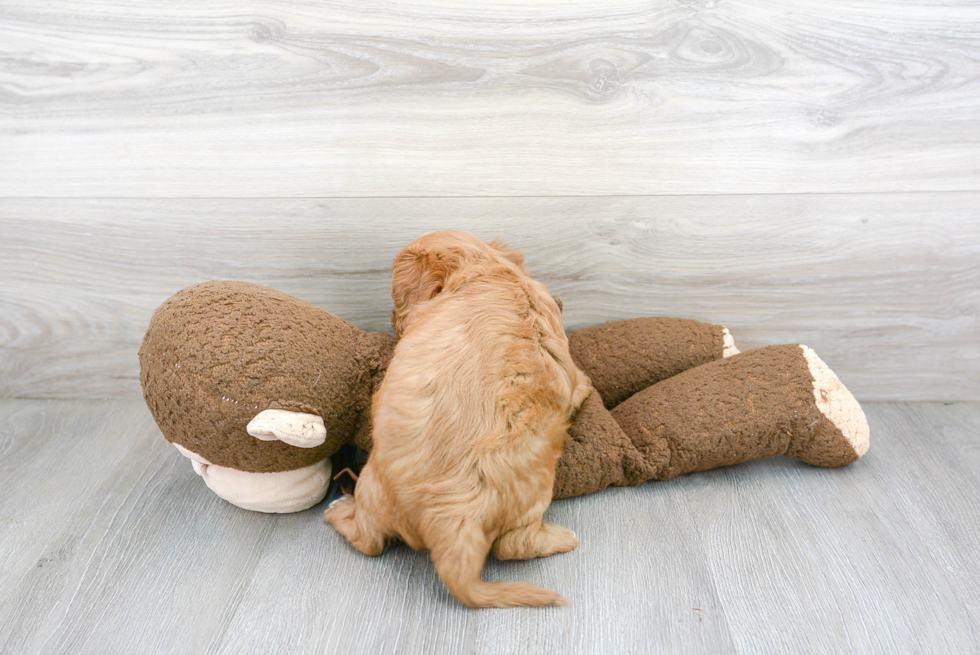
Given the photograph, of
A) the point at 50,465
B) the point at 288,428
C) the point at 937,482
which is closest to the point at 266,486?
the point at 288,428

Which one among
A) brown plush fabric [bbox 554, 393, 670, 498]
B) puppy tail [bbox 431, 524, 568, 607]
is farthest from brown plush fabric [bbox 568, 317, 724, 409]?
puppy tail [bbox 431, 524, 568, 607]

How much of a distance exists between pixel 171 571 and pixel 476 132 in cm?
91

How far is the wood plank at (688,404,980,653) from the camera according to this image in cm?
89

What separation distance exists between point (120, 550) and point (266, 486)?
0.82 ft

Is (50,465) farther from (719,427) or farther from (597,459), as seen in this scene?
(719,427)

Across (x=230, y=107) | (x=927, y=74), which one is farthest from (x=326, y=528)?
(x=927, y=74)

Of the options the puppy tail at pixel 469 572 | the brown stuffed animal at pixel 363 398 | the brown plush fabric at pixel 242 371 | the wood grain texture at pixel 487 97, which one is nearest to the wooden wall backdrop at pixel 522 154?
the wood grain texture at pixel 487 97

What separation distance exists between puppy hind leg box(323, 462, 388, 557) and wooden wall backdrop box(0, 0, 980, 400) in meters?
0.44

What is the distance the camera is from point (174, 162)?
4.09 ft

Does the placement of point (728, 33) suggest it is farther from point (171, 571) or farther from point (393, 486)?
point (171, 571)

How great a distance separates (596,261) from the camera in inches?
51.6

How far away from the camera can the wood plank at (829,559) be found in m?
0.89

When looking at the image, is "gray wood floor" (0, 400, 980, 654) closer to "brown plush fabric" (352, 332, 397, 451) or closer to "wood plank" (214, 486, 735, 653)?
"wood plank" (214, 486, 735, 653)

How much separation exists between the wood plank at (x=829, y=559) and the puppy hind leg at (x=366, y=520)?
521 mm
